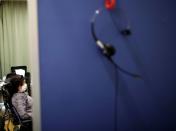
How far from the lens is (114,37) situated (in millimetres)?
1349

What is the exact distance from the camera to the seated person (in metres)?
2.78

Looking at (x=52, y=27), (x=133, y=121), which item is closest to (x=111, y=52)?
(x=52, y=27)

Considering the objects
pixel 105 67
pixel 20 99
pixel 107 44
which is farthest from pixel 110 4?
pixel 20 99

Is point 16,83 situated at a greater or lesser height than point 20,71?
lesser

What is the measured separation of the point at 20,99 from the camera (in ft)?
9.28

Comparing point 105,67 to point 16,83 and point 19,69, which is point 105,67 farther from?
point 19,69

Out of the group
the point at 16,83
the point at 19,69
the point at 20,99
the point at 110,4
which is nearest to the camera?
the point at 110,4

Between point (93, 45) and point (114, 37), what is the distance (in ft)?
0.43

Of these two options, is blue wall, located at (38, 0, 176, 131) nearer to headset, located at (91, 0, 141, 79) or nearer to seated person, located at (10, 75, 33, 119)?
headset, located at (91, 0, 141, 79)

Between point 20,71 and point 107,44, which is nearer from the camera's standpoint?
point 107,44

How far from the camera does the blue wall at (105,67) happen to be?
130 cm

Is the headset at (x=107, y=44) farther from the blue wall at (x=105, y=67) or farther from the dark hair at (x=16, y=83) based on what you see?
the dark hair at (x=16, y=83)

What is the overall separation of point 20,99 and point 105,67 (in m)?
1.77

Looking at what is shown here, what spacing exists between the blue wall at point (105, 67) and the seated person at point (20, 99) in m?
1.50
